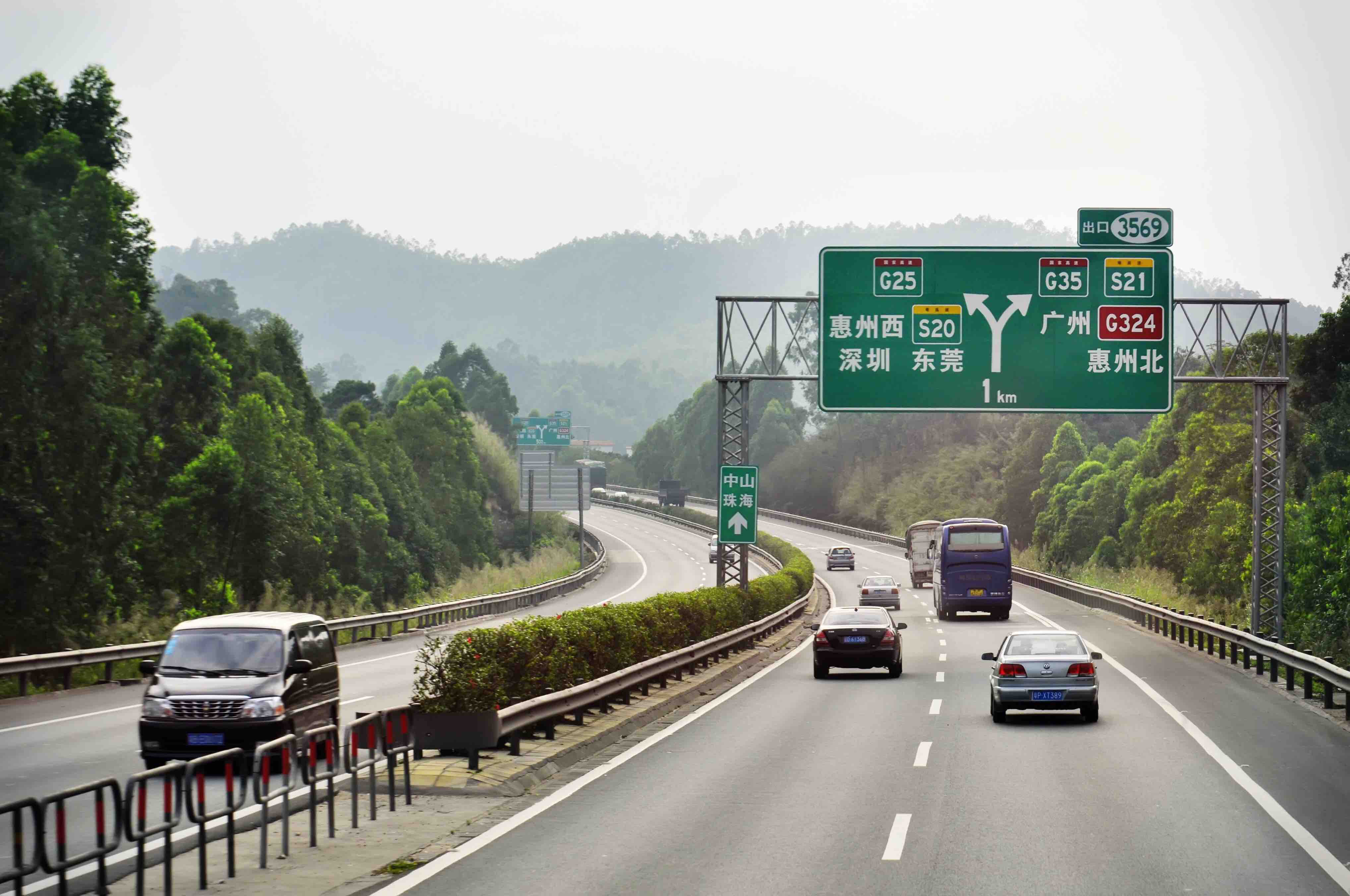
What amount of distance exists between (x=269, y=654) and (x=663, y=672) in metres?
9.61

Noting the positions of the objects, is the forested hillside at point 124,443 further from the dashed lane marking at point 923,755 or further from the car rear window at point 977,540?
the car rear window at point 977,540

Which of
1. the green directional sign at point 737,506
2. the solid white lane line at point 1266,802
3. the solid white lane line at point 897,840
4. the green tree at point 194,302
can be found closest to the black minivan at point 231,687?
the solid white lane line at point 897,840

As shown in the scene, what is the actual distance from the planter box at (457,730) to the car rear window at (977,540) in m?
38.4

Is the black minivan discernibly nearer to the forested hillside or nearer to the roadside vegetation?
the forested hillside

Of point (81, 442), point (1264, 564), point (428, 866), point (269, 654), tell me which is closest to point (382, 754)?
point (428, 866)

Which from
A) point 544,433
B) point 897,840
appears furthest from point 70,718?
point 544,433

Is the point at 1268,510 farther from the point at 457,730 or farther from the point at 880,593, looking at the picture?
the point at 457,730

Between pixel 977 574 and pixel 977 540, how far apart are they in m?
1.27

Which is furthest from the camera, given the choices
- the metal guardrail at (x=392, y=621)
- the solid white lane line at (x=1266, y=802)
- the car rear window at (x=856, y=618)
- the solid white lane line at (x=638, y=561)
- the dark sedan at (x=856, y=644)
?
the solid white lane line at (x=638, y=561)

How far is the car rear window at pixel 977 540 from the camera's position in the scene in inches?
2029

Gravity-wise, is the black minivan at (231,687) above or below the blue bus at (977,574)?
above

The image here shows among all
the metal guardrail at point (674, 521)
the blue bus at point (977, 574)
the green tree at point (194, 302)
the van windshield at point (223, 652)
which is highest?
the green tree at point (194, 302)

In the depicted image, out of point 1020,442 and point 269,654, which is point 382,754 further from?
point 1020,442

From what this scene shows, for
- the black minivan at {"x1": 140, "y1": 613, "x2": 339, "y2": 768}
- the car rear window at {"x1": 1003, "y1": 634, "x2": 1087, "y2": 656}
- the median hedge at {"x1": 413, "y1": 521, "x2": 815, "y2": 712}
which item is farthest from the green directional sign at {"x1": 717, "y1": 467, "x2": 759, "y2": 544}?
the black minivan at {"x1": 140, "y1": 613, "x2": 339, "y2": 768}
